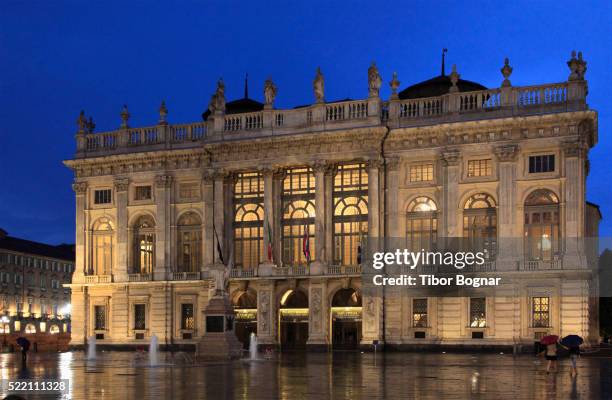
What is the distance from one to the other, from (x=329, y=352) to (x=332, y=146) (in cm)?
1435

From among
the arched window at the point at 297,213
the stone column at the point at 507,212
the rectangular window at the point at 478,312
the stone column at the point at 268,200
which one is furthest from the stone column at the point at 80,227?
the stone column at the point at 507,212

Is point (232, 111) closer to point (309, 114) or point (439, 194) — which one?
point (309, 114)

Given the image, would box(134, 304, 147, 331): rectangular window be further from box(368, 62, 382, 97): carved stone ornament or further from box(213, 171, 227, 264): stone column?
box(368, 62, 382, 97): carved stone ornament

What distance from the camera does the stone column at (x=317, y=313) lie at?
196 feet

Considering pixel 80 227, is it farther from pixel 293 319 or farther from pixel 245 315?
pixel 293 319

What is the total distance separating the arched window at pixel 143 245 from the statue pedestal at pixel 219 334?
20671 millimetres

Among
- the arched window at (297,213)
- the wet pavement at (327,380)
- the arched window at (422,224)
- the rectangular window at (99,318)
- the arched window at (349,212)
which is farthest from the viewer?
the rectangular window at (99,318)

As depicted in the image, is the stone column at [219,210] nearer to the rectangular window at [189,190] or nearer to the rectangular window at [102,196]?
the rectangular window at [189,190]

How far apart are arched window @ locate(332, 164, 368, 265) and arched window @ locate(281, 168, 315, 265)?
6.29 ft

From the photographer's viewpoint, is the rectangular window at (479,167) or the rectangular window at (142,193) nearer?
the rectangular window at (479,167)

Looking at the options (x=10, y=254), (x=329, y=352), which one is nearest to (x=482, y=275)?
(x=329, y=352)

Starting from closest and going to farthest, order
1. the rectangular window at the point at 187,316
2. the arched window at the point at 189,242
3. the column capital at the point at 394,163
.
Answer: the column capital at the point at 394,163, the rectangular window at the point at 187,316, the arched window at the point at 189,242

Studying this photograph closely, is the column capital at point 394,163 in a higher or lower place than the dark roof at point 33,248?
higher

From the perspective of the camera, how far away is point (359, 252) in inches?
2308
